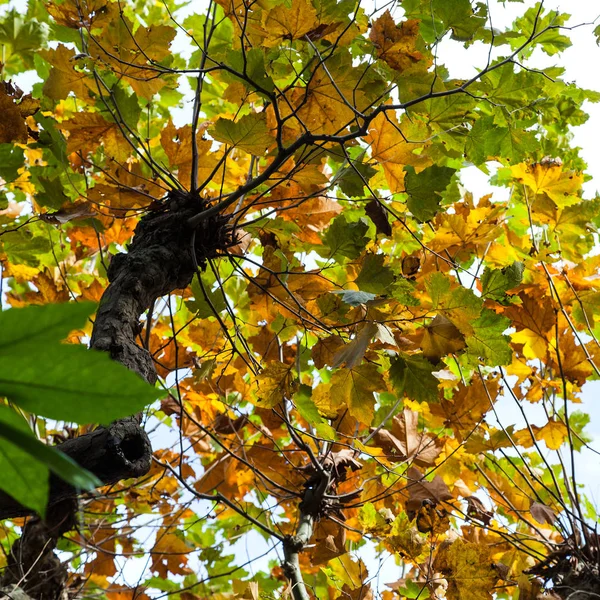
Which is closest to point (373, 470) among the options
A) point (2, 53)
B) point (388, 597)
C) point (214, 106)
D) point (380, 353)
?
point (380, 353)

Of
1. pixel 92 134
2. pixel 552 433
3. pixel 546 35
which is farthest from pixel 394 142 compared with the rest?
pixel 552 433

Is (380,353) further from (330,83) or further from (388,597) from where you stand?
(388,597)

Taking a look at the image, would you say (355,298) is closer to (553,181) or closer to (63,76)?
(63,76)

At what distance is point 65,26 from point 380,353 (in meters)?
1.26

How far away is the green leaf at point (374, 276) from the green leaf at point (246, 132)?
368mm

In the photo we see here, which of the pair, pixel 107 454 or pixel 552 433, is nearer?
pixel 107 454

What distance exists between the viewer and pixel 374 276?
1.26m

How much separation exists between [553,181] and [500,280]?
91 centimetres

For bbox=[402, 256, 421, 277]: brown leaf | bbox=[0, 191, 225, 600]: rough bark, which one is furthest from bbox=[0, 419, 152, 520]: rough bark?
bbox=[402, 256, 421, 277]: brown leaf

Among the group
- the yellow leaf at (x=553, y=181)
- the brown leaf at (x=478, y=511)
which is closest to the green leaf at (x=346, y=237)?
the yellow leaf at (x=553, y=181)

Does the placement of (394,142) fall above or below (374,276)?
above

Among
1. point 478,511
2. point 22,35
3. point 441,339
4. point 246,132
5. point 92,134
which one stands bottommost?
point 478,511

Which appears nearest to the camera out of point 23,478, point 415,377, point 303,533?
point 23,478

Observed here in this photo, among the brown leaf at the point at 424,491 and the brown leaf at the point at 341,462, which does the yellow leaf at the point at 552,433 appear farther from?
the brown leaf at the point at 341,462
